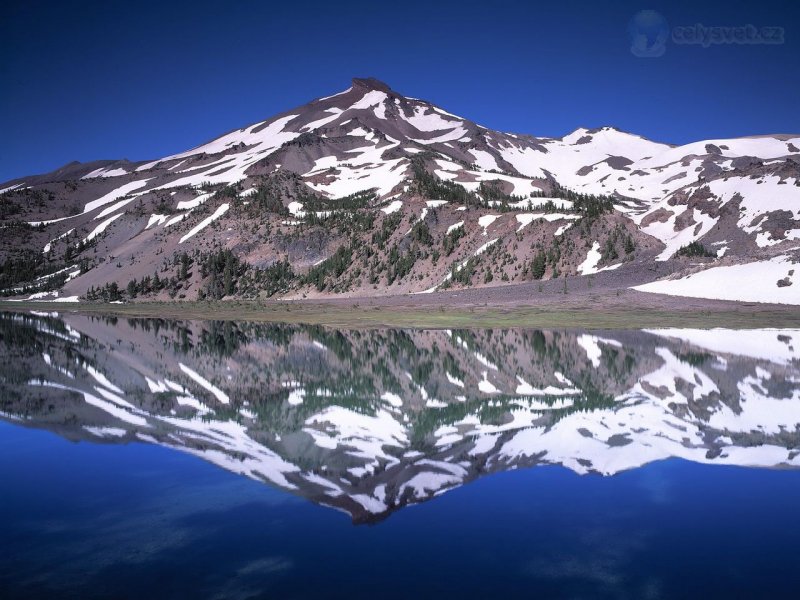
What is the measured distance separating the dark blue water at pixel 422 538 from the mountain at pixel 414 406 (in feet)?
2.19

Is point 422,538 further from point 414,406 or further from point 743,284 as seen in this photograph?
point 743,284

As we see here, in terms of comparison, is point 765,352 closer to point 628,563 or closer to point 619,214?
point 628,563

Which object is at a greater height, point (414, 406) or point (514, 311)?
point (514, 311)

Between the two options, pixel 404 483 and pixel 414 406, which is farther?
pixel 414 406

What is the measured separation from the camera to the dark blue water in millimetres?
6852

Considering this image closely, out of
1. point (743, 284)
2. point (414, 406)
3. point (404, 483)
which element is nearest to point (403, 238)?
point (743, 284)

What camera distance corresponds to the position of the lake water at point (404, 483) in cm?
711

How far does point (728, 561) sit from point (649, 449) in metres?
4.81

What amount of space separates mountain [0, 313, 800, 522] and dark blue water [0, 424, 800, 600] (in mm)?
668

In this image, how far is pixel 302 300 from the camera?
73.6 m

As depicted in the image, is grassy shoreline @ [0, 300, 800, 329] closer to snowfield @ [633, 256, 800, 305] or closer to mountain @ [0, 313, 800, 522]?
snowfield @ [633, 256, 800, 305]

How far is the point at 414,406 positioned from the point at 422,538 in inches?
332

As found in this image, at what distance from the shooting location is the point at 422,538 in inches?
316

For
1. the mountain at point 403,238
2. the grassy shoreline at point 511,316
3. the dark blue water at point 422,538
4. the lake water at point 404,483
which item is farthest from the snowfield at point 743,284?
the dark blue water at point 422,538
